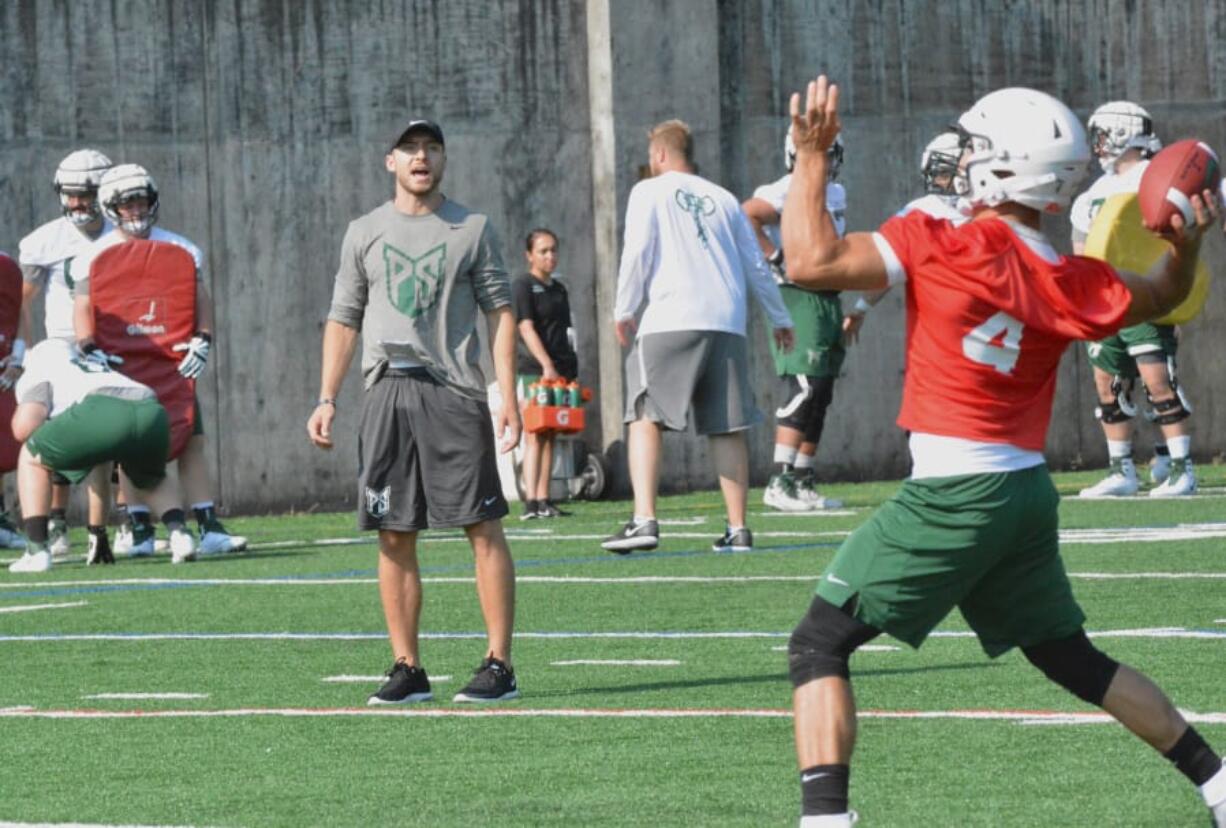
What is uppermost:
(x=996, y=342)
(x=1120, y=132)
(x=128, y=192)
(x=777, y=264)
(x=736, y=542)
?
(x=1120, y=132)

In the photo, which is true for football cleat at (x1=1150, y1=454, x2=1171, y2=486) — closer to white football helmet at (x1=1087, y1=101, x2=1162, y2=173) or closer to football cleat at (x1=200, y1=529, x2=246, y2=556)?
white football helmet at (x1=1087, y1=101, x2=1162, y2=173)

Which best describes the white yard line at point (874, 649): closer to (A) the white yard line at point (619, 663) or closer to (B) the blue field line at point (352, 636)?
(B) the blue field line at point (352, 636)

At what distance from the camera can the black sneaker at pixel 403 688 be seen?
27.0 ft

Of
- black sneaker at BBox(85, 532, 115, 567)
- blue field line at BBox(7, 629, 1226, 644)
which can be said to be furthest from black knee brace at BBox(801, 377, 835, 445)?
blue field line at BBox(7, 629, 1226, 644)

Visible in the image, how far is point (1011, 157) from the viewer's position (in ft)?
19.3

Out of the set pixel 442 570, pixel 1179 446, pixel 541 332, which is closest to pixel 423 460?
pixel 442 570

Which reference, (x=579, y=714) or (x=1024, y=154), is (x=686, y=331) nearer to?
(x=579, y=714)

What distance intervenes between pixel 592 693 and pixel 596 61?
1290cm

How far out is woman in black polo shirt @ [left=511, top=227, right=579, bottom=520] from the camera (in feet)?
59.8

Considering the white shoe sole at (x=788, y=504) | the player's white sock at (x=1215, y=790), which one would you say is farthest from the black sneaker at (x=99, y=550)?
the player's white sock at (x=1215, y=790)

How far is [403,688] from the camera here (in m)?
8.27

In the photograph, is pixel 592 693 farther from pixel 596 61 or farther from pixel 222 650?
pixel 596 61

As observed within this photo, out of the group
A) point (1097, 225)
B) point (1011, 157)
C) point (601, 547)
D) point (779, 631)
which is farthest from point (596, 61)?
point (1011, 157)

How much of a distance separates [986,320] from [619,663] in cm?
366
